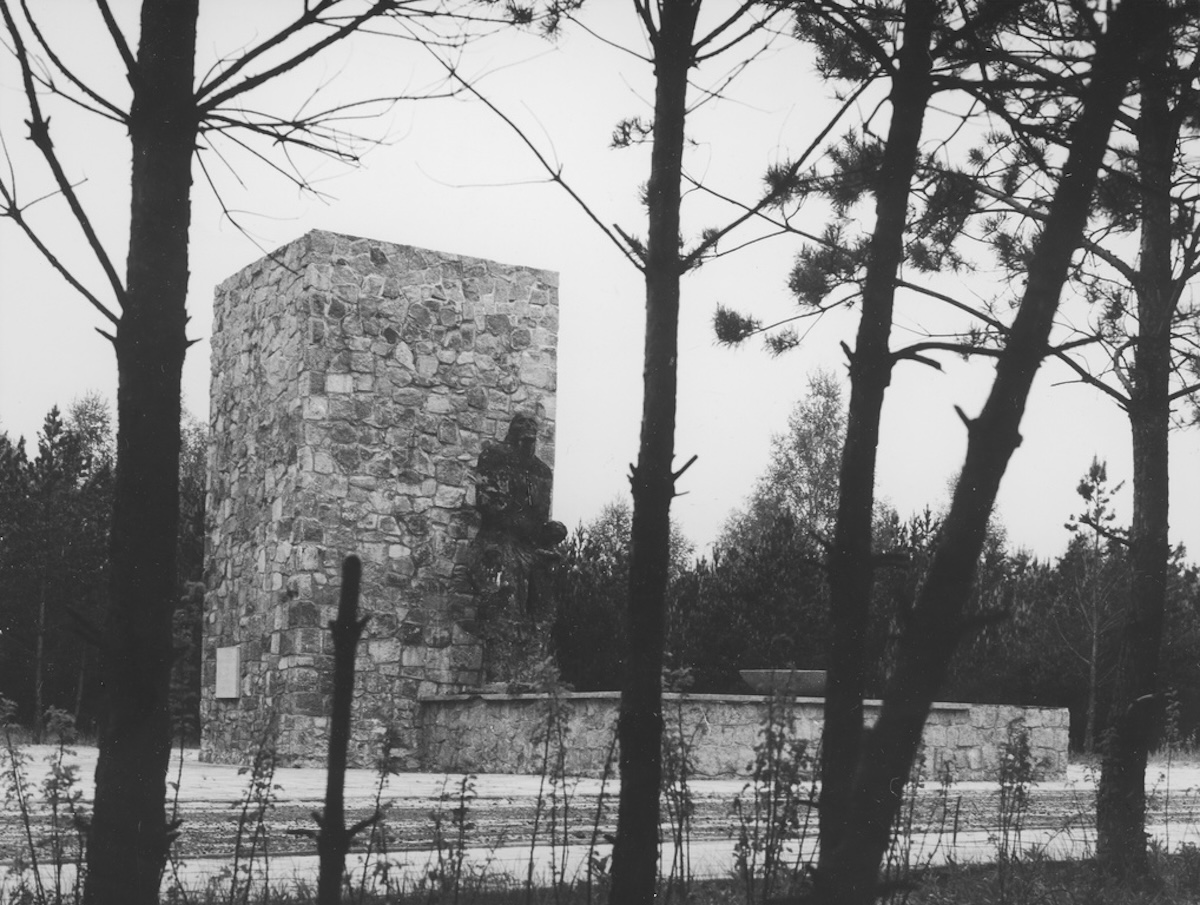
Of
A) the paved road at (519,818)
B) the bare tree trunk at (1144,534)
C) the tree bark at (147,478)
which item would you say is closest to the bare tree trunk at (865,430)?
the paved road at (519,818)

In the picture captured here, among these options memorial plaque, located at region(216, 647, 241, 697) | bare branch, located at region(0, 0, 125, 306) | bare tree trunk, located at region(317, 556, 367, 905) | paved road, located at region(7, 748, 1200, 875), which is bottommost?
paved road, located at region(7, 748, 1200, 875)

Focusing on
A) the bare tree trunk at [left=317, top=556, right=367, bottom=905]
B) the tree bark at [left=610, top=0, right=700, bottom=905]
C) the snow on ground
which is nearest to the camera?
the bare tree trunk at [left=317, top=556, right=367, bottom=905]

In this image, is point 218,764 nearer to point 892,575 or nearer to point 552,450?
point 552,450

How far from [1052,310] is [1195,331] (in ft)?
16.6

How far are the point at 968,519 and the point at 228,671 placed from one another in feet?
46.7

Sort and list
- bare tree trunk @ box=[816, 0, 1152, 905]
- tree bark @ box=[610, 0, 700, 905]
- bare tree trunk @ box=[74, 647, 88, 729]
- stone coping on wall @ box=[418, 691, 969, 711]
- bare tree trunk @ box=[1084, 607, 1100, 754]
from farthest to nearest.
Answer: bare tree trunk @ box=[74, 647, 88, 729]
bare tree trunk @ box=[1084, 607, 1100, 754]
stone coping on wall @ box=[418, 691, 969, 711]
tree bark @ box=[610, 0, 700, 905]
bare tree trunk @ box=[816, 0, 1152, 905]

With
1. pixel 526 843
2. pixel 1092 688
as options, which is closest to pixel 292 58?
pixel 526 843

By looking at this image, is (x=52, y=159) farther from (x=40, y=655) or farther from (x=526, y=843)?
(x=40, y=655)

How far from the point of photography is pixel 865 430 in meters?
4.20

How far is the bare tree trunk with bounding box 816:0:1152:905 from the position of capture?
84.0 inches

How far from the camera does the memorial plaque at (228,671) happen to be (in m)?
15.3

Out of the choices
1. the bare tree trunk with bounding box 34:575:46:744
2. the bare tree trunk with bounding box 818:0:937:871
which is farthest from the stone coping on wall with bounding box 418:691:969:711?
the bare tree trunk with bounding box 34:575:46:744

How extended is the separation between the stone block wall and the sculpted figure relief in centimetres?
19

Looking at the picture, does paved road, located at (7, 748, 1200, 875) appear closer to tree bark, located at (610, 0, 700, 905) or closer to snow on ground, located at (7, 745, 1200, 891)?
snow on ground, located at (7, 745, 1200, 891)
